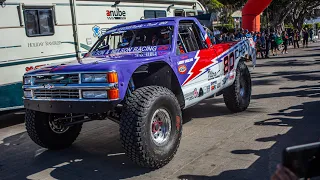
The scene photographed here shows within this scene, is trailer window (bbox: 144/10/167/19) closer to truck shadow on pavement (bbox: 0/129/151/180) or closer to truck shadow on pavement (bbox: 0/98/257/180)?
truck shadow on pavement (bbox: 0/98/257/180)

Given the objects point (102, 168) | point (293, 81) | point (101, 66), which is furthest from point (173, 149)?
point (293, 81)

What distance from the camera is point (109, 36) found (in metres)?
6.23

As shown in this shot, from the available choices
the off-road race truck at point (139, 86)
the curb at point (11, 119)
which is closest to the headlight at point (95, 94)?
the off-road race truck at point (139, 86)

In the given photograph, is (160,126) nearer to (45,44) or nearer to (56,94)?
(56,94)

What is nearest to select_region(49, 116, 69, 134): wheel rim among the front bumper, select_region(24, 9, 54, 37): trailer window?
the front bumper

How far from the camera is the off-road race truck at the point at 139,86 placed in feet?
13.6

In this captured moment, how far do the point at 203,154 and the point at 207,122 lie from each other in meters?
1.82

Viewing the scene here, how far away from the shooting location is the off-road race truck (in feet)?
13.6

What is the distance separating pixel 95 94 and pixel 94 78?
0.20 metres

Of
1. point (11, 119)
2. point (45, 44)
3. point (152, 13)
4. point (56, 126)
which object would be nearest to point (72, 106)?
point (56, 126)

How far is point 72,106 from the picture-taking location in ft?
14.0

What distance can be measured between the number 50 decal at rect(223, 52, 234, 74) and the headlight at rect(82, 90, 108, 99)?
10.3ft

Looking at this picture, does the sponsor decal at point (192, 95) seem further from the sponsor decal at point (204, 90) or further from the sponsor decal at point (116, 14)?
the sponsor decal at point (116, 14)

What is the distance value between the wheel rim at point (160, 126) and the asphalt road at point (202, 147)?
37 centimetres
